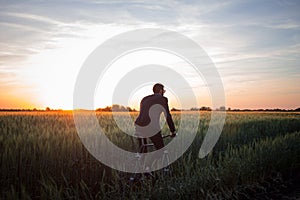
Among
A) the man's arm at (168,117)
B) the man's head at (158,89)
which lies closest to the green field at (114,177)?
the man's arm at (168,117)

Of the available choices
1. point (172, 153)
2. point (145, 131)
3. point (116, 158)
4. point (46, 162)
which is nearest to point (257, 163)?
point (172, 153)

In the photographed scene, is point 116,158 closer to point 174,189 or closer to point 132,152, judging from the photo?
point 132,152

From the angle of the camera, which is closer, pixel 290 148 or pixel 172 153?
pixel 172 153

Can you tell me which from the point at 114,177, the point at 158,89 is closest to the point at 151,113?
the point at 158,89

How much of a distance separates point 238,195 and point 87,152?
10.1 feet

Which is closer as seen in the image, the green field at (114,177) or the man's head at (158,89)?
the green field at (114,177)

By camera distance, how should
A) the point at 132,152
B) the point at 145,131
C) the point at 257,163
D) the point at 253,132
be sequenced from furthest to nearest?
the point at 253,132 < the point at 132,152 < the point at 257,163 < the point at 145,131

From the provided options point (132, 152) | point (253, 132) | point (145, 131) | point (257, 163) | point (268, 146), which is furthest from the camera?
point (253, 132)

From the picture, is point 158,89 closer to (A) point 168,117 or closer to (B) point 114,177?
(A) point 168,117

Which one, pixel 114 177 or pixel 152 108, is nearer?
pixel 114 177

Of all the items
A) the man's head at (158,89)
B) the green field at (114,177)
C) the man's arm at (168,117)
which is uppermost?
the man's head at (158,89)

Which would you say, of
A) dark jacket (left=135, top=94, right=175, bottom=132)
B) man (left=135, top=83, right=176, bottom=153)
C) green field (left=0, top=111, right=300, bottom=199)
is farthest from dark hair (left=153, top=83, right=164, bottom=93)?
green field (left=0, top=111, right=300, bottom=199)

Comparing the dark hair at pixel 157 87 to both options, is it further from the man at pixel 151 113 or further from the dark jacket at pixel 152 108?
the dark jacket at pixel 152 108

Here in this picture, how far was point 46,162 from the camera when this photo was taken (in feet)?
18.9
